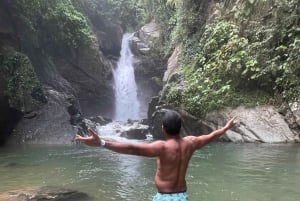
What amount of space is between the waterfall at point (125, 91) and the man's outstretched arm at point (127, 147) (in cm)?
2630

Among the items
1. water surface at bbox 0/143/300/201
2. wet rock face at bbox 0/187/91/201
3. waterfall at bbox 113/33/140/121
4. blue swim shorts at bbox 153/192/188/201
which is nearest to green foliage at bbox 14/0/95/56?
waterfall at bbox 113/33/140/121

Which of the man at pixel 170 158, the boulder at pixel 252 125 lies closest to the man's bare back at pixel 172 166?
the man at pixel 170 158

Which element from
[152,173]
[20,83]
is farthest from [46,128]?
[152,173]

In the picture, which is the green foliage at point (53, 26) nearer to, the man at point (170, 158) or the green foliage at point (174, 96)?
the green foliage at point (174, 96)

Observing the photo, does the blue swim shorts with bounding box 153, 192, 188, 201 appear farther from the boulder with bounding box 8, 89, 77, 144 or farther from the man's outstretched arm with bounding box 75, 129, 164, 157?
the boulder with bounding box 8, 89, 77, 144

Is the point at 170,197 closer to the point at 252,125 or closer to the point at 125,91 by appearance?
the point at 252,125

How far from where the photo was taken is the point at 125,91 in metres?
31.8

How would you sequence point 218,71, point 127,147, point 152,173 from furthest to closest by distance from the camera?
point 218,71 < point 152,173 < point 127,147

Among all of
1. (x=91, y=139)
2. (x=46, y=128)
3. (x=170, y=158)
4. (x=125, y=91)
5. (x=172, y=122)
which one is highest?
(x=125, y=91)

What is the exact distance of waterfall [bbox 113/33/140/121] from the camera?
30831 millimetres

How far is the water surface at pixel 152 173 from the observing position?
8188 millimetres

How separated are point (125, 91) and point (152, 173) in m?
21.5

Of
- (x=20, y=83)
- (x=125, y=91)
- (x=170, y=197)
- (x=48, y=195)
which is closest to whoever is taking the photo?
(x=170, y=197)

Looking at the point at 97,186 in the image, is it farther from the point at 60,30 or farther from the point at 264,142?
the point at 60,30
